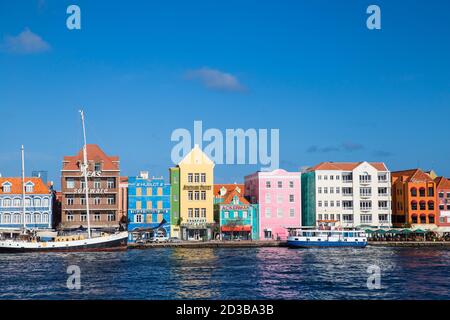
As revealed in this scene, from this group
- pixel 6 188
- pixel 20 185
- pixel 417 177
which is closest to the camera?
pixel 6 188

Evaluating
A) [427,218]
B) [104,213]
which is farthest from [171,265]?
[427,218]

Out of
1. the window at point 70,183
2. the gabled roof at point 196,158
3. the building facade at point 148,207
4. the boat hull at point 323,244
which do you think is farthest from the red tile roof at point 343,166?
the window at point 70,183

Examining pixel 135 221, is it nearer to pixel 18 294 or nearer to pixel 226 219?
pixel 226 219

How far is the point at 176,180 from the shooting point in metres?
101

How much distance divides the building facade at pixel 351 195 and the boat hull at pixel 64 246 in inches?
1464

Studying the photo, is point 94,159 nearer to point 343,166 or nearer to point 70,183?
point 70,183

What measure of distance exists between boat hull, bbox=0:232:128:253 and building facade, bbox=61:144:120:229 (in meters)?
11.9

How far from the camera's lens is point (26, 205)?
97.6 m

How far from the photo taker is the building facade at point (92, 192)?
96812mm

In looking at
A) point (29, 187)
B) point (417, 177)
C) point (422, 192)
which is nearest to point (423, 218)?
point (422, 192)

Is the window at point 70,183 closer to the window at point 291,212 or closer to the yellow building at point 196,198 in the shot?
the yellow building at point 196,198

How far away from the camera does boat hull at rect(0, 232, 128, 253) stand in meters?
82.8

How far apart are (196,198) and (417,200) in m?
38.3
